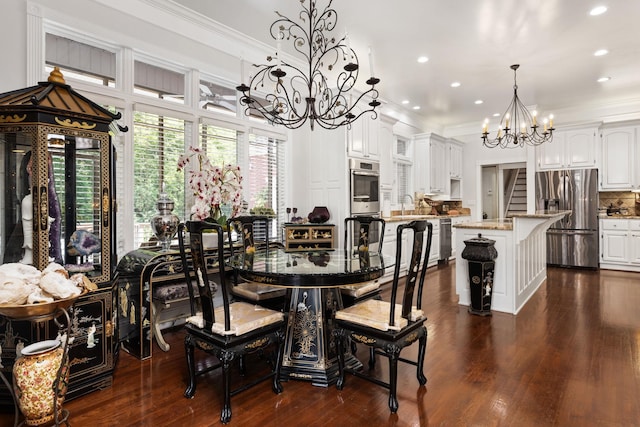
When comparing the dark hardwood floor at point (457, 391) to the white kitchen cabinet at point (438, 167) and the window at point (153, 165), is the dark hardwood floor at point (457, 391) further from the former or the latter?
the white kitchen cabinet at point (438, 167)

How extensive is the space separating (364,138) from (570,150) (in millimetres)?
4423

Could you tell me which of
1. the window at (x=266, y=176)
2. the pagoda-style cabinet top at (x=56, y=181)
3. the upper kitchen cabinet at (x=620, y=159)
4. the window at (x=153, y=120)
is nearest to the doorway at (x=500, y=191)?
the upper kitchen cabinet at (x=620, y=159)

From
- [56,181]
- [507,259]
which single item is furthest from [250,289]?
[507,259]

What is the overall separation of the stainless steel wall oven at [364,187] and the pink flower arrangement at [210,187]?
6.78ft

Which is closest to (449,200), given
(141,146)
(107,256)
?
(141,146)

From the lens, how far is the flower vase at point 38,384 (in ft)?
6.17

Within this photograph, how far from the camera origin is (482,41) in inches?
165

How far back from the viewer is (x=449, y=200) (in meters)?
8.26

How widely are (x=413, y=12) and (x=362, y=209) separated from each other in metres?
2.49

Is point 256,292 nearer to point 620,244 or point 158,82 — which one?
point 158,82

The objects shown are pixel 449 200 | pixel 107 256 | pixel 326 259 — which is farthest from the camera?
pixel 449 200

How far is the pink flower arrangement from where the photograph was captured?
122 inches

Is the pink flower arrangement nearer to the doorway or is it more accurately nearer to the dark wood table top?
the dark wood table top

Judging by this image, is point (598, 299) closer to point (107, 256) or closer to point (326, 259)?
point (326, 259)
